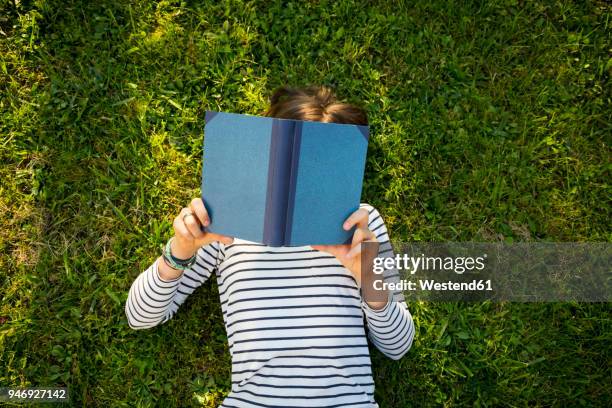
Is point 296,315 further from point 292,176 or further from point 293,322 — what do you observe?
point 292,176

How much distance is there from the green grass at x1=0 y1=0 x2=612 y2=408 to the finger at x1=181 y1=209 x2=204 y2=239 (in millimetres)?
800

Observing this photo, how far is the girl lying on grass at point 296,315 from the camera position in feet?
A: 6.83

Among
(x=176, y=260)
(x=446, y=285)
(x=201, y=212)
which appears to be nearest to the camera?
(x=201, y=212)

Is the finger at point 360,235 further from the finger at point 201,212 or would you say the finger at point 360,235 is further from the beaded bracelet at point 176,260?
the beaded bracelet at point 176,260

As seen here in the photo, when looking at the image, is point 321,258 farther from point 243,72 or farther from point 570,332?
point 570,332

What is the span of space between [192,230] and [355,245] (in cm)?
54

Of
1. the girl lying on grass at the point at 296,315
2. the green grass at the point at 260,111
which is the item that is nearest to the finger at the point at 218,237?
the girl lying on grass at the point at 296,315

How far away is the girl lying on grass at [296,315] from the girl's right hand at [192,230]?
0.55 ft

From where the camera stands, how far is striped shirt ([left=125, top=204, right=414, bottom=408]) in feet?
6.86

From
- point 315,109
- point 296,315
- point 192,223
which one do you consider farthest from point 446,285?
point 192,223

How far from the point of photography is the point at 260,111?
2.71 metres

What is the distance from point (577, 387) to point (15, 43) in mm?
3163

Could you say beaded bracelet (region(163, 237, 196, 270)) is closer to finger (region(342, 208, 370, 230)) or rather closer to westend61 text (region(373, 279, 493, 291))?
finger (region(342, 208, 370, 230))

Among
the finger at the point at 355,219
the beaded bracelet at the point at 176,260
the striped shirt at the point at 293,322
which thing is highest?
the finger at the point at 355,219
